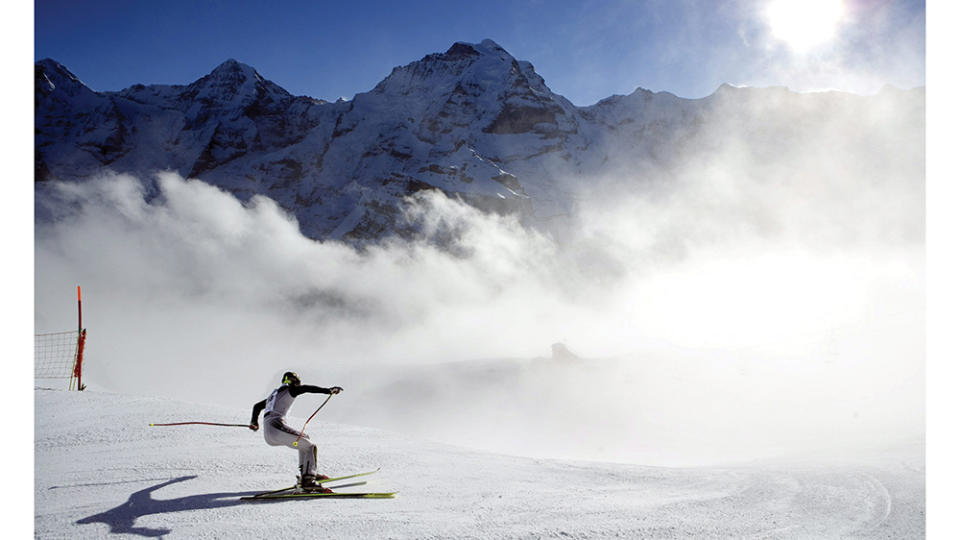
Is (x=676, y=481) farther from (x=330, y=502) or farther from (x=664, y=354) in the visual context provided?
(x=664, y=354)

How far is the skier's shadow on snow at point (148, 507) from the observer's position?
5.34 meters

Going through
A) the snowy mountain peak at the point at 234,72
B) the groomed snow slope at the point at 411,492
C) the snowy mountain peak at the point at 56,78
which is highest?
the snowy mountain peak at the point at 234,72

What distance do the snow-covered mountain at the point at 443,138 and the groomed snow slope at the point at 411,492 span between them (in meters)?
161

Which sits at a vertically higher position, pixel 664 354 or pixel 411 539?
pixel 411 539

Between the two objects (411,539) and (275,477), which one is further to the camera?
(275,477)

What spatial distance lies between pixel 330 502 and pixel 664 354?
76082 millimetres

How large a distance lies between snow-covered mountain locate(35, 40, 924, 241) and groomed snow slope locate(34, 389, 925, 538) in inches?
6333

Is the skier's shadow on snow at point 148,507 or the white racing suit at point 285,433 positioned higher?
the white racing suit at point 285,433

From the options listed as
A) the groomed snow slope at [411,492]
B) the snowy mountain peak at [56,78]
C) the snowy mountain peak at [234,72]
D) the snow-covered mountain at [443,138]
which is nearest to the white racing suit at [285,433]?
the groomed snow slope at [411,492]

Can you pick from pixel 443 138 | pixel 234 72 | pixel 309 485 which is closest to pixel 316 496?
pixel 309 485

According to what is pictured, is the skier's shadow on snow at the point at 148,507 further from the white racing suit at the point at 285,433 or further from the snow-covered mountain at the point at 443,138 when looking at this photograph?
the snow-covered mountain at the point at 443,138
